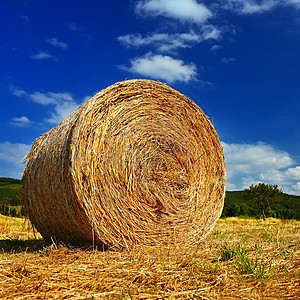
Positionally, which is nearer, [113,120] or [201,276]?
[201,276]

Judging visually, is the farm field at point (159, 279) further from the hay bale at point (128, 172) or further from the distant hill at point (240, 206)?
the distant hill at point (240, 206)

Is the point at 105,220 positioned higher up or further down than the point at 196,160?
further down

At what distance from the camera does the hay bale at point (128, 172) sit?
4188 mm

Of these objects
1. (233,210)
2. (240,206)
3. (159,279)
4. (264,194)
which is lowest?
(159,279)

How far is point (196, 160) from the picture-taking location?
5.54m

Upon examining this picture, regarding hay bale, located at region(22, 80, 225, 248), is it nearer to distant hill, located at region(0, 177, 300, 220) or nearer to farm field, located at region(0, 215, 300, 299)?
farm field, located at region(0, 215, 300, 299)

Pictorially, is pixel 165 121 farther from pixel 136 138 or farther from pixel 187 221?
pixel 187 221

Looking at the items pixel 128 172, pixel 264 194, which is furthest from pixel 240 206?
pixel 128 172

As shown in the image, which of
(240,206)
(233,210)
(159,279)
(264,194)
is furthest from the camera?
(264,194)

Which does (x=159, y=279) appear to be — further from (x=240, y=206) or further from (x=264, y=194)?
(x=264, y=194)

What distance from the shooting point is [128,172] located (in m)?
4.61

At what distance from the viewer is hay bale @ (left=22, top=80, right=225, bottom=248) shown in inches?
165

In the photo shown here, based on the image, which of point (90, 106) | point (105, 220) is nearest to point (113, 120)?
point (90, 106)

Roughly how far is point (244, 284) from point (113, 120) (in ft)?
9.05
